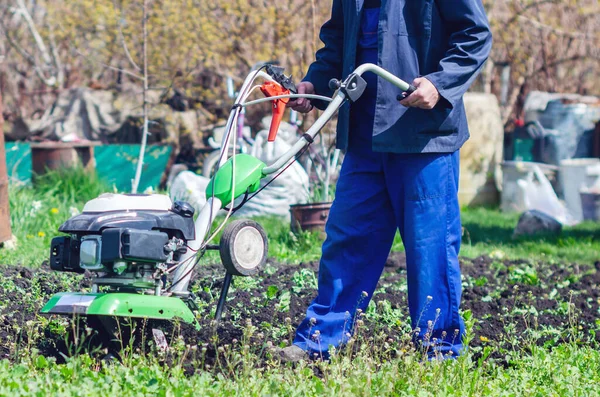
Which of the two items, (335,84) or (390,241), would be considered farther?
(390,241)

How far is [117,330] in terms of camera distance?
11.4 feet

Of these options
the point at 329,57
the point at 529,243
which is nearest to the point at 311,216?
the point at 529,243

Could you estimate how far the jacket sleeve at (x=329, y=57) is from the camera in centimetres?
397

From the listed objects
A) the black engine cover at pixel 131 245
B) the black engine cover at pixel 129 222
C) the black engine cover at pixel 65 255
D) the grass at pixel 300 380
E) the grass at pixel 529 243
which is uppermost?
the black engine cover at pixel 129 222

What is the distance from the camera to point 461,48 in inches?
139

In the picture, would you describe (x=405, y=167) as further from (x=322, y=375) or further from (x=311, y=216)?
(x=311, y=216)

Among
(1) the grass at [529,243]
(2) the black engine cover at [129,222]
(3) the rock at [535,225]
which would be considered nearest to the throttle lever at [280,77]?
(2) the black engine cover at [129,222]

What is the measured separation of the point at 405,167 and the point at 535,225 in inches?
188

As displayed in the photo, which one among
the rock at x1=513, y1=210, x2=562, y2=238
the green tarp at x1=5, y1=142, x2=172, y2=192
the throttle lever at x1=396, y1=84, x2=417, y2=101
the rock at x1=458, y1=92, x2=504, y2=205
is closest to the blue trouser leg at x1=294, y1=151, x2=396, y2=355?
the throttle lever at x1=396, y1=84, x2=417, y2=101

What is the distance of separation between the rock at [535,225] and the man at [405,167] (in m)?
4.53

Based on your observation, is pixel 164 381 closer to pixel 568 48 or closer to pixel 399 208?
pixel 399 208

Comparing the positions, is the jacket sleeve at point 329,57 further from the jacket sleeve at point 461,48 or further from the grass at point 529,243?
the grass at point 529,243

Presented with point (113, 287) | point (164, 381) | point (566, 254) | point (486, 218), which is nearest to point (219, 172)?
point (113, 287)

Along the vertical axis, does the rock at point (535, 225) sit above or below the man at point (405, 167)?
below
